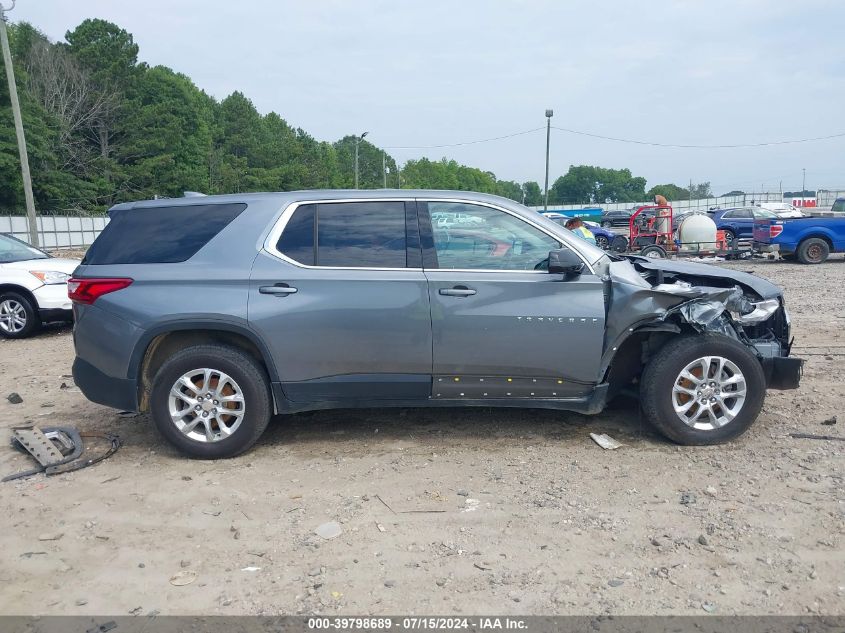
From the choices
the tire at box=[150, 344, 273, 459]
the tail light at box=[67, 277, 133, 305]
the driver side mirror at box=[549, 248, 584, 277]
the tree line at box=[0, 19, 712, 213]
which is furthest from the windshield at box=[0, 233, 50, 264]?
the tree line at box=[0, 19, 712, 213]

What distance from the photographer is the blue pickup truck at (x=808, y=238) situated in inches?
711

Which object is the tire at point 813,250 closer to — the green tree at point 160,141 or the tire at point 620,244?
the tire at point 620,244

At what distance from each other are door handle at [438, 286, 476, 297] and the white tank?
1704cm

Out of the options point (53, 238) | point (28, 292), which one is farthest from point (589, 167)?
point (28, 292)

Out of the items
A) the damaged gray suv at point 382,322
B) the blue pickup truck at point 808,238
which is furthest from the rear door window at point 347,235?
the blue pickup truck at point 808,238

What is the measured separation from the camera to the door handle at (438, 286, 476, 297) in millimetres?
4559

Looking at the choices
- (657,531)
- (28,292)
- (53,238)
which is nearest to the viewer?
(657,531)

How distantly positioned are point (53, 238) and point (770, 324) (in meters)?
37.2

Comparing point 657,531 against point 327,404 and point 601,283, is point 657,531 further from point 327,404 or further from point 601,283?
point 327,404

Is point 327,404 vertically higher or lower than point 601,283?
lower

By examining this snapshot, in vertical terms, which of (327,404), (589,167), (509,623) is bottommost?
(509,623)

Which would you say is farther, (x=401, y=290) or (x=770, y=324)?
(x=770, y=324)

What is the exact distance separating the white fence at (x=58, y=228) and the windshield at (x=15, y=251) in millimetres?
23610

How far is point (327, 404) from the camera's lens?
472 cm
